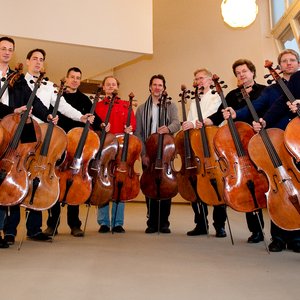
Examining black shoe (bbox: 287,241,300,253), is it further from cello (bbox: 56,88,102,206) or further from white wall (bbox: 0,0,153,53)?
white wall (bbox: 0,0,153,53)

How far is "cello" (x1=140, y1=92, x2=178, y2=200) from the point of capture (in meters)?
3.18

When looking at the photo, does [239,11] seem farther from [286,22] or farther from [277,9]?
[277,9]

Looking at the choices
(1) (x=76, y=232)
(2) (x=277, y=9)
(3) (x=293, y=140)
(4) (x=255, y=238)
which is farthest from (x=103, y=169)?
(2) (x=277, y=9)

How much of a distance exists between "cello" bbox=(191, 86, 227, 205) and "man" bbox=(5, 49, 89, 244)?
917mm

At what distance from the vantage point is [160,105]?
3.62m

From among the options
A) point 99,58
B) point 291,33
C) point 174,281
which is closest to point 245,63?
point 174,281

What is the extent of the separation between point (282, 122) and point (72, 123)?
1738 mm

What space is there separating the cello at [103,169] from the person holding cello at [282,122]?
118 cm

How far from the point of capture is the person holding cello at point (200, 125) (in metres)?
3.22

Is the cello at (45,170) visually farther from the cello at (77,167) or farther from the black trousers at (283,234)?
the black trousers at (283,234)

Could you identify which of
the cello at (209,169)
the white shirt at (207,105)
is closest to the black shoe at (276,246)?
the cello at (209,169)

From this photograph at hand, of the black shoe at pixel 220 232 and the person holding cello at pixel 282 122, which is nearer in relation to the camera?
the person holding cello at pixel 282 122

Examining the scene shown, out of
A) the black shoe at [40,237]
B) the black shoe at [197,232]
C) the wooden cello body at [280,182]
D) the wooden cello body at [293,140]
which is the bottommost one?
the black shoe at [40,237]

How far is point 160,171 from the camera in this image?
3207mm
